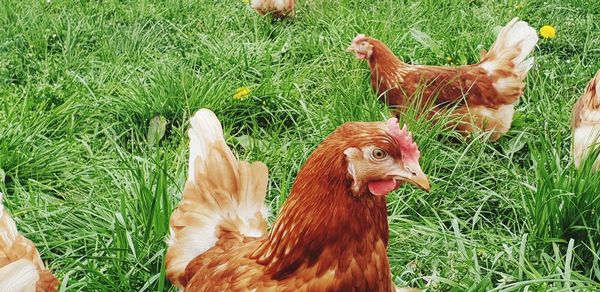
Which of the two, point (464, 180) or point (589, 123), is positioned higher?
point (589, 123)

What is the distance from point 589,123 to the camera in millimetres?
3006

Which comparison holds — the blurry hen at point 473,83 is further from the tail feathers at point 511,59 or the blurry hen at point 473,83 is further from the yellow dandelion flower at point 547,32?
the yellow dandelion flower at point 547,32

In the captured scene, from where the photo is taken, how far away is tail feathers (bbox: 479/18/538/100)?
3.48 metres

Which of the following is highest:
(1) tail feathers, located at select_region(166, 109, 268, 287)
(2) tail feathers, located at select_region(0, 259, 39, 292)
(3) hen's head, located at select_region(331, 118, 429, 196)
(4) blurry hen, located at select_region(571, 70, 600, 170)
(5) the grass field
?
(3) hen's head, located at select_region(331, 118, 429, 196)

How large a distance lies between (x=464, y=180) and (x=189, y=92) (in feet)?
4.74

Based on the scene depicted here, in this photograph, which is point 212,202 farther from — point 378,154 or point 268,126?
point 268,126

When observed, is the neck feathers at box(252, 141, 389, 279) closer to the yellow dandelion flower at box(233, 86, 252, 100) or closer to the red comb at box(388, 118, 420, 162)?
the red comb at box(388, 118, 420, 162)

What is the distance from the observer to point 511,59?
3504 mm

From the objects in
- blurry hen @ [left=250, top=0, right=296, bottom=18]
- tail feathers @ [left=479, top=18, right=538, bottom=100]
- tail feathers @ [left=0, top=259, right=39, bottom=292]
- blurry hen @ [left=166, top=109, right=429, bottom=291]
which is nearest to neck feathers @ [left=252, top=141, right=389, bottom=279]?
blurry hen @ [left=166, top=109, right=429, bottom=291]

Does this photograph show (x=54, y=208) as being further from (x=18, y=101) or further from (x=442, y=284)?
(x=442, y=284)

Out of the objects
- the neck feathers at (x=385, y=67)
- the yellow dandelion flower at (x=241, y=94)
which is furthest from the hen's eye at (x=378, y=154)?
the yellow dandelion flower at (x=241, y=94)

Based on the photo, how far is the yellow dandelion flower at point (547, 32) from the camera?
4.39 meters

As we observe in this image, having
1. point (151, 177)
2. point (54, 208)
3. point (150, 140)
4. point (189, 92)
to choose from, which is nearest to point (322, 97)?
point (189, 92)

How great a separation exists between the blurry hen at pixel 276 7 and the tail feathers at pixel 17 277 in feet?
11.4
